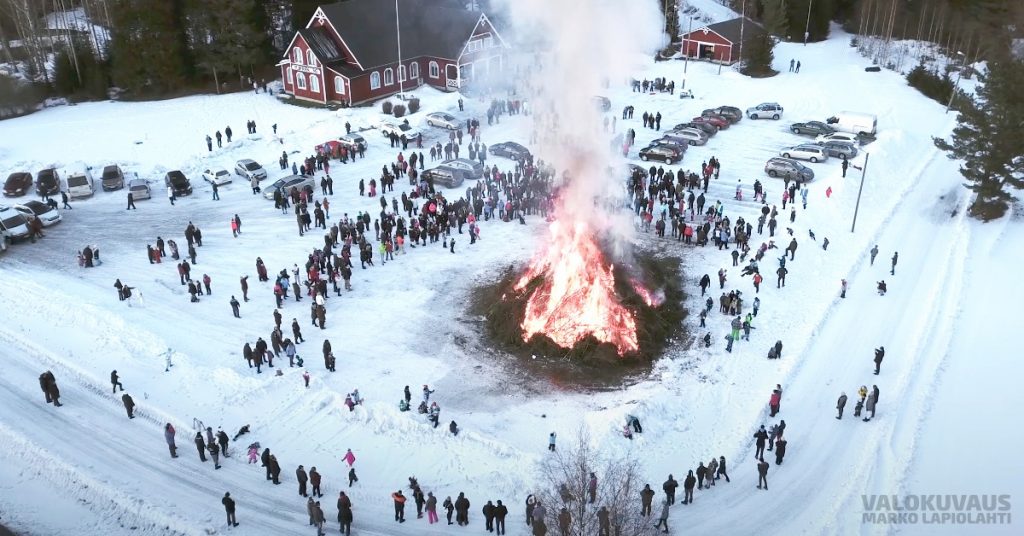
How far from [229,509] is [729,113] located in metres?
45.8

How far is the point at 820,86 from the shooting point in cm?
6419

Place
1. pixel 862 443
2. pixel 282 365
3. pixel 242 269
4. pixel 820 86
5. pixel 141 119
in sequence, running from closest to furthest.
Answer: pixel 862 443 < pixel 282 365 < pixel 242 269 < pixel 141 119 < pixel 820 86

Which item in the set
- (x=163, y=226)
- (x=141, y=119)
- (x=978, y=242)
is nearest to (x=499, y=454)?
(x=163, y=226)

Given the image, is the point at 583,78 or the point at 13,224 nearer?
the point at 583,78

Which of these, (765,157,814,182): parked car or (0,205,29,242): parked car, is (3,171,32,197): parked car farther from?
(765,157,814,182): parked car

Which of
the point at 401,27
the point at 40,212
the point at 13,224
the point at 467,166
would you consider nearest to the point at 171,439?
the point at 13,224

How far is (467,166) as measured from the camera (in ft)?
151

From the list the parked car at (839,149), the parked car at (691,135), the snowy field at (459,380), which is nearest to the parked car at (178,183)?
the snowy field at (459,380)

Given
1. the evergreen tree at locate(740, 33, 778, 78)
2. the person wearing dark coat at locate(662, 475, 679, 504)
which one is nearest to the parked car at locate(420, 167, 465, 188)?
the person wearing dark coat at locate(662, 475, 679, 504)

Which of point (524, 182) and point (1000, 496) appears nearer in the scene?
point (1000, 496)

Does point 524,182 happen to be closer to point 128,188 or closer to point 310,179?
point 310,179

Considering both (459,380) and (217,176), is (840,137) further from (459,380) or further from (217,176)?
(217,176)

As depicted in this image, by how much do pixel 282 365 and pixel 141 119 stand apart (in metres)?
36.0

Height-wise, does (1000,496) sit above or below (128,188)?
below
